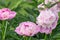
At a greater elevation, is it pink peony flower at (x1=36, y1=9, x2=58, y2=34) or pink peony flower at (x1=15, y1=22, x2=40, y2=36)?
pink peony flower at (x1=36, y1=9, x2=58, y2=34)

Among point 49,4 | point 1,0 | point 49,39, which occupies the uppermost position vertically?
point 1,0

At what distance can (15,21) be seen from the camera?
102 cm

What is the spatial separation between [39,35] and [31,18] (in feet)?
0.28

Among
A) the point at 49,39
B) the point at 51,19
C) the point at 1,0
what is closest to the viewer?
the point at 51,19

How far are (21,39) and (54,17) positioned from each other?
8.3 inches

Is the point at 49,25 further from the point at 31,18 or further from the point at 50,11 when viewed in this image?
the point at 31,18

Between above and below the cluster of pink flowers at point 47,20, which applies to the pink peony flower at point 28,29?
below

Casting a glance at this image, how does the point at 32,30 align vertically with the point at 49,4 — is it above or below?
below

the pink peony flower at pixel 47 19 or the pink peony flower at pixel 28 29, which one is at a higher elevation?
the pink peony flower at pixel 47 19

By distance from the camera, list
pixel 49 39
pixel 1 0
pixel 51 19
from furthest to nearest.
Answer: pixel 1 0
pixel 49 39
pixel 51 19

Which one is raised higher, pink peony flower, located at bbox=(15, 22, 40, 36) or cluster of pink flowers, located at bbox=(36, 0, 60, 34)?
cluster of pink flowers, located at bbox=(36, 0, 60, 34)

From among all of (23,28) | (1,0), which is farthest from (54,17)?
(1,0)

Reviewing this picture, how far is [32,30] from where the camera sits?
2.66ft

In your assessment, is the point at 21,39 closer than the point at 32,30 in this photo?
No
